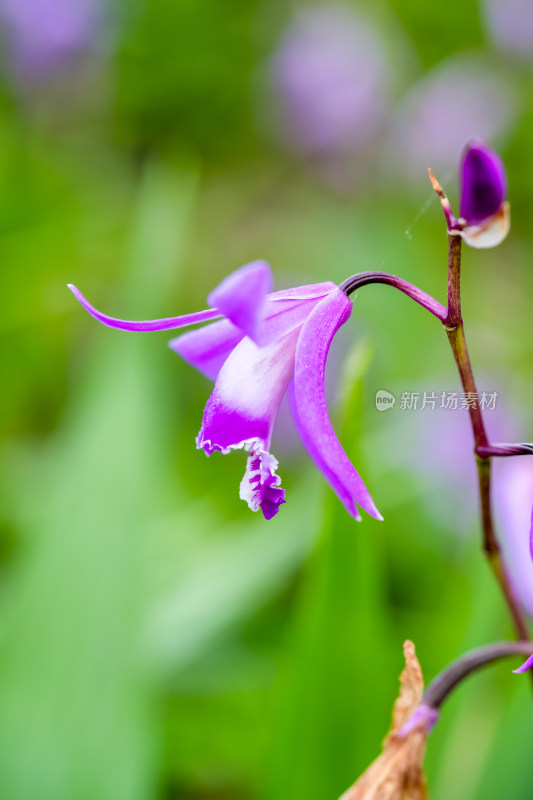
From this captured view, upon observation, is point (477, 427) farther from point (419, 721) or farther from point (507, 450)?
point (419, 721)

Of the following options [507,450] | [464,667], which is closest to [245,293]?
[507,450]

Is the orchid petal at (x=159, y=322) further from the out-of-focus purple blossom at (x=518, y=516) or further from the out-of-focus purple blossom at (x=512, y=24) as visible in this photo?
the out-of-focus purple blossom at (x=512, y=24)

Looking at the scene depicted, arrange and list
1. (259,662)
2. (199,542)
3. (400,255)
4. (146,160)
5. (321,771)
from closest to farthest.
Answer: (321,771), (259,662), (199,542), (400,255), (146,160)

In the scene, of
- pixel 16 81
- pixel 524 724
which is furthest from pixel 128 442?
pixel 16 81

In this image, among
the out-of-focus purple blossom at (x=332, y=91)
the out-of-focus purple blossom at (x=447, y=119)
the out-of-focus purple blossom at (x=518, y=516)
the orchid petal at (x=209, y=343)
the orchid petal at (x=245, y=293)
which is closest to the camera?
the orchid petal at (x=245, y=293)

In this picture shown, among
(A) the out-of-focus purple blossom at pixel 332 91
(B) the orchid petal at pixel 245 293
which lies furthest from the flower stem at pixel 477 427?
(A) the out-of-focus purple blossom at pixel 332 91

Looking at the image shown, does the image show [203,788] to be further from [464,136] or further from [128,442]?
[464,136]
